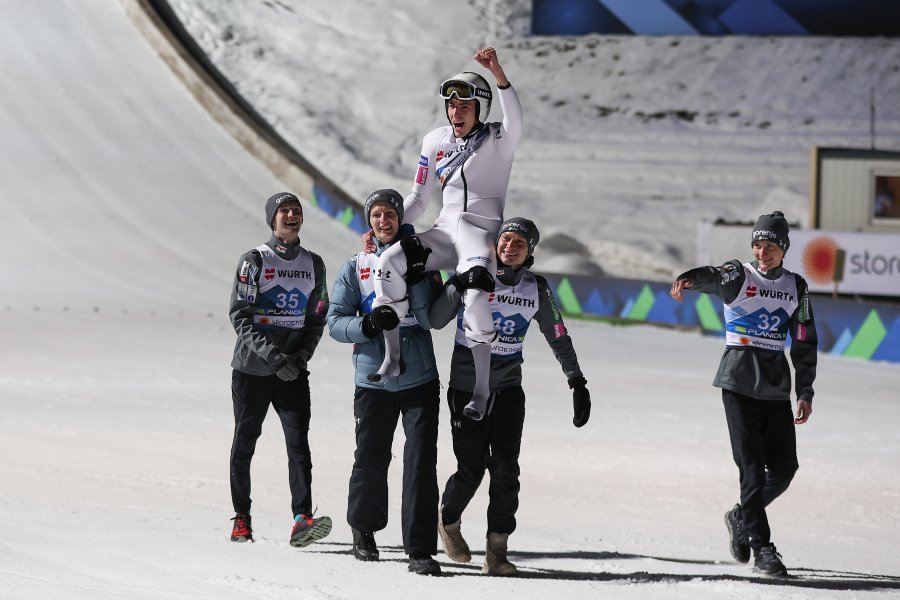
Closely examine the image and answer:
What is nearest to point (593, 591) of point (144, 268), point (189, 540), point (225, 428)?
point (189, 540)

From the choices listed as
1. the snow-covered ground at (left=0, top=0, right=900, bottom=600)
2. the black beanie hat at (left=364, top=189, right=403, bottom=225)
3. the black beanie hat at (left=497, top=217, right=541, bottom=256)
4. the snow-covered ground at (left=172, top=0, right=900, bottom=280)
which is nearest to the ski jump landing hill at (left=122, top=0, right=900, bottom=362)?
the snow-covered ground at (left=0, top=0, right=900, bottom=600)

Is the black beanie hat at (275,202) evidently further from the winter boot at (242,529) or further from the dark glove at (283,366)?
the winter boot at (242,529)

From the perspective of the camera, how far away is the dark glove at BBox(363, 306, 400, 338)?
20.2 ft

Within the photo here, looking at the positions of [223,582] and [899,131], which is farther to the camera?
[899,131]

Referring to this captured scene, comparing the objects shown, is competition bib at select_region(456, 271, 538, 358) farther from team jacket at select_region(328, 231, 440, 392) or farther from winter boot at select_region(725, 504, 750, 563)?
winter boot at select_region(725, 504, 750, 563)

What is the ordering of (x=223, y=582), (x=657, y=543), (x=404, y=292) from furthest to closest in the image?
1. (x=657, y=543)
2. (x=404, y=292)
3. (x=223, y=582)

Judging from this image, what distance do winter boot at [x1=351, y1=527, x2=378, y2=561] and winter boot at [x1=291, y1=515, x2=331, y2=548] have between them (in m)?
0.21

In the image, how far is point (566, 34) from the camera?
110ft

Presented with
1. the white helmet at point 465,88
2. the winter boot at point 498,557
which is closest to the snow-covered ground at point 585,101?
the white helmet at point 465,88

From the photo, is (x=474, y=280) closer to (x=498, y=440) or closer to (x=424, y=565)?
(x=498, y=440)

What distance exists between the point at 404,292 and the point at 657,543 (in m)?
2.27

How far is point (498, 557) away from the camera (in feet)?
21.0

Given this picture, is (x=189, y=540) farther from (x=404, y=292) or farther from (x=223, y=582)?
(x=404, y=292)

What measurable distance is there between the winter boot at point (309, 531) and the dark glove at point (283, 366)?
28.5 inches
